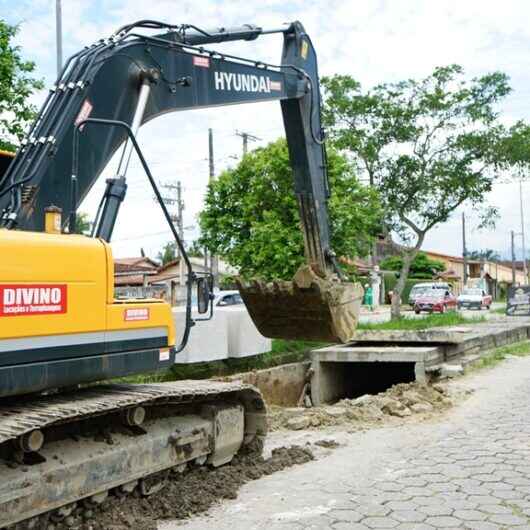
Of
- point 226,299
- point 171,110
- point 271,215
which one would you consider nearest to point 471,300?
point 226,299

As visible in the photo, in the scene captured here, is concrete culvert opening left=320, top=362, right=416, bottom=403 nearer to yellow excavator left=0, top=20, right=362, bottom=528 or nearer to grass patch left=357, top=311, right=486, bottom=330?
grass patch left=357, top=311, right=486, bottom=330

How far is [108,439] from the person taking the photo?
5008mm

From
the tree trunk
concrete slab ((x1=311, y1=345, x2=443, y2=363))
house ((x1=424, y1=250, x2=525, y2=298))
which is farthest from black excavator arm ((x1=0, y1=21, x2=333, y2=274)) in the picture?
house ((x1=424, y1=250, x2=525, y2=298))

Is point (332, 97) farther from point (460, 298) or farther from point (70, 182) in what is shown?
point (460, 298)

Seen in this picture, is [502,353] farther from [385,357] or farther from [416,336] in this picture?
[385,357]

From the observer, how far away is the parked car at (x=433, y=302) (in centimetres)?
3834

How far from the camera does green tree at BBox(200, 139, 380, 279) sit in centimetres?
1809

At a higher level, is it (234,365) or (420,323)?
(420,323)

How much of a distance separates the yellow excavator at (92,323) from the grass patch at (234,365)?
3.74 metres

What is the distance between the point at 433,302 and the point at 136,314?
34719mm

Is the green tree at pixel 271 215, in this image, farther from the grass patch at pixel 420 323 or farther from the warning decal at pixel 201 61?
the warning decal at pixel 201 61

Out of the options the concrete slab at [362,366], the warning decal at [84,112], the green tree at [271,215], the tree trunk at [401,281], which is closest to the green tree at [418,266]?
the tree trunk at [401,281]

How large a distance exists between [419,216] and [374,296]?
21.3 m

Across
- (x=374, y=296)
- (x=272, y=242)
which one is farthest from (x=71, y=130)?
(x=374, y=296)
